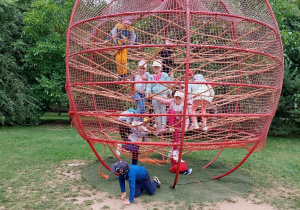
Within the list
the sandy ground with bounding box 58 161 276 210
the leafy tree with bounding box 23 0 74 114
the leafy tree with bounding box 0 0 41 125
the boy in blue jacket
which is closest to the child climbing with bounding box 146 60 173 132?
the boy in blue jacket

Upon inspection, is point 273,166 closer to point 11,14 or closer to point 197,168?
point 197,168

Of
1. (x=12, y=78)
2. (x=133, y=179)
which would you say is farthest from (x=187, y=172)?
(x=12, y=78)

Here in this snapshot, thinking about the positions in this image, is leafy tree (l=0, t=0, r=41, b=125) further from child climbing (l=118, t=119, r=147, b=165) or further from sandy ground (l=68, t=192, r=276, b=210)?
sandy ground (l=68, t=192, r=276, b=210)

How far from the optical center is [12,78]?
13219mm

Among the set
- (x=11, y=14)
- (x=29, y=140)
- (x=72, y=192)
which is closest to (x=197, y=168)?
(x=72, y=192)

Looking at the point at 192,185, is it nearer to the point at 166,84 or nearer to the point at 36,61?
the point at 166,84

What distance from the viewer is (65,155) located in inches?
311

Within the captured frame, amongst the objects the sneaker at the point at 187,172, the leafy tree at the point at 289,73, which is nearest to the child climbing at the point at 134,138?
the sneaker at the point at 187,172

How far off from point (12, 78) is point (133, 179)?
34.6 ft

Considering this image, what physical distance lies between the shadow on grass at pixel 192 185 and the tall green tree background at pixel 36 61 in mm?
6105

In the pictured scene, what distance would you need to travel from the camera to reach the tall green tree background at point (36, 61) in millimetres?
11766

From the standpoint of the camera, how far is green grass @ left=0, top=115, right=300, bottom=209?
15.8 feet

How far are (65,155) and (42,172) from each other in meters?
1.66

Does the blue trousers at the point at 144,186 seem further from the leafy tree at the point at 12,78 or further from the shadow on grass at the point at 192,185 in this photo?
the leafy tree at the point at 12,78
